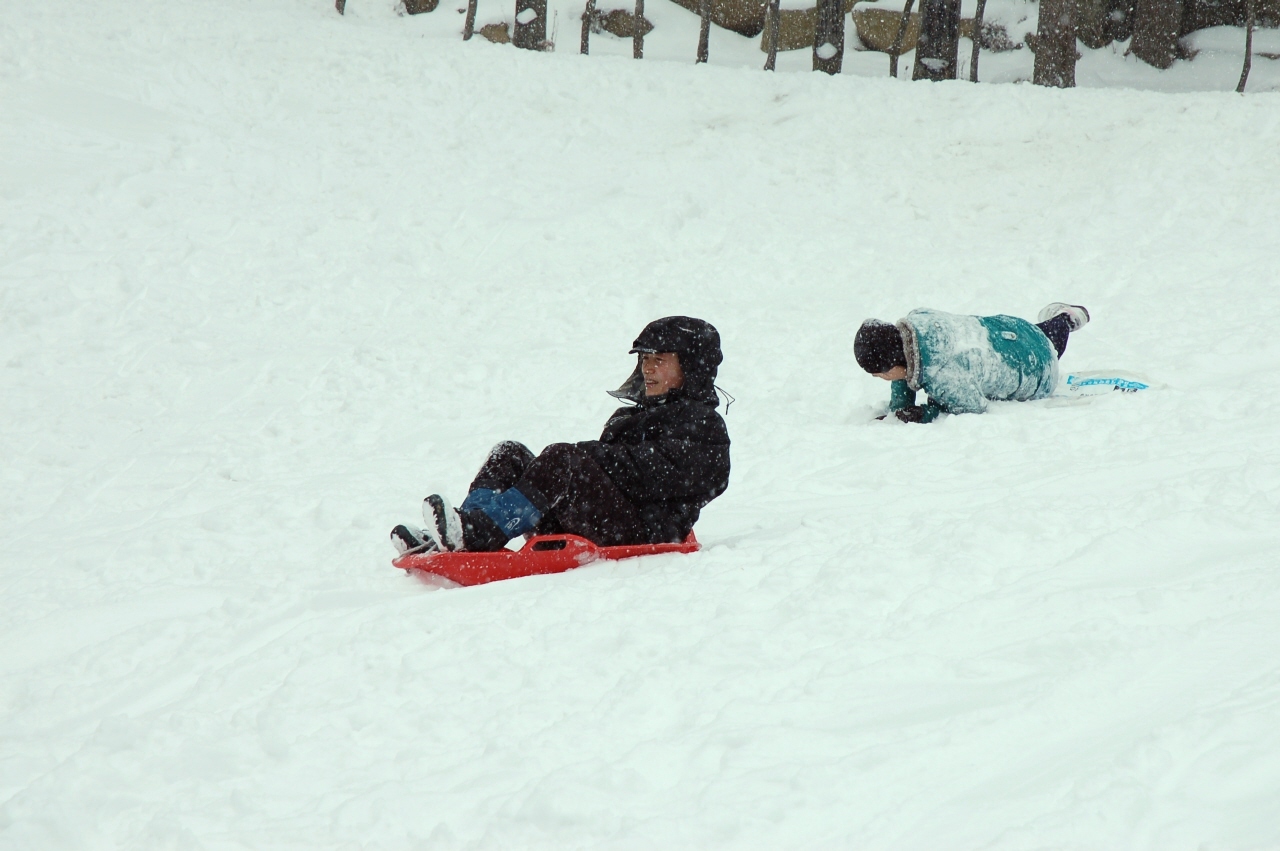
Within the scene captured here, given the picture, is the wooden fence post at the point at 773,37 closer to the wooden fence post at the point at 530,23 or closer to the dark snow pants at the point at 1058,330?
the wooden fence post at the point at 530,23

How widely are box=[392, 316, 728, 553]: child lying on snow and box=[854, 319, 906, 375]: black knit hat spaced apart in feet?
6.69

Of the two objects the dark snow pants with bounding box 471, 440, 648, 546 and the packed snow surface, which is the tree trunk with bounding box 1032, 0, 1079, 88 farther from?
the dark snow pants with bounding box 471, 440, 648, 546

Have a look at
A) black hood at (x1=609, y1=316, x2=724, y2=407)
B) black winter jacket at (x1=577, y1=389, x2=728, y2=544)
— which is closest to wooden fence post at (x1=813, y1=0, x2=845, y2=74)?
black hood at (x1=609, y1=316, x2=724, y2=407)

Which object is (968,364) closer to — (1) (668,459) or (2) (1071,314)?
(2) (1071,314)

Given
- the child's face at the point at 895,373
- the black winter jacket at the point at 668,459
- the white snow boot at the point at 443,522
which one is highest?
the child's face at the point at 895,373

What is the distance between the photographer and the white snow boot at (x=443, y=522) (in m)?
3.93

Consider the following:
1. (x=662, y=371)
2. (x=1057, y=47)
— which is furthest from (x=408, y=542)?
(x=1057, y=47)

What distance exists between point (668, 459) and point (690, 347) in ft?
1.48

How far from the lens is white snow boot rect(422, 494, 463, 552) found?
3.93 m

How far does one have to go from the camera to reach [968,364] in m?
6.10

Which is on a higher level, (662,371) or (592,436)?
(662,371)

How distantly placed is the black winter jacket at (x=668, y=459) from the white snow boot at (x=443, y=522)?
550 millimetres

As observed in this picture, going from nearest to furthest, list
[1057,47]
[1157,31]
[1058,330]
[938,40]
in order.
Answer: [1058,330], [1057,47], [938,40], [1157,31]

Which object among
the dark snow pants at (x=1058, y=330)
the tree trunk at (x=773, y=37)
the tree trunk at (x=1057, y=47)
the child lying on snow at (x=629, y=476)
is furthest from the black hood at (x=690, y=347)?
the tree trunk at (x=773, y=37)
